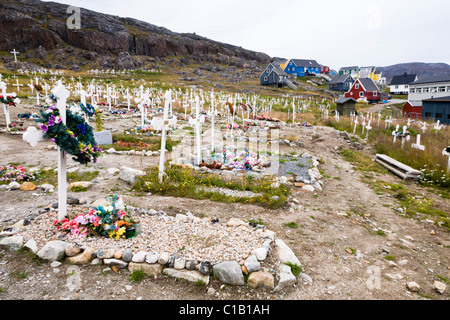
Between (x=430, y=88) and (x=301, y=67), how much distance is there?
58320mm

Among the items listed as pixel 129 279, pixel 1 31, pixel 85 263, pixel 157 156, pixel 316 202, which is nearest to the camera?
pixel 129 279

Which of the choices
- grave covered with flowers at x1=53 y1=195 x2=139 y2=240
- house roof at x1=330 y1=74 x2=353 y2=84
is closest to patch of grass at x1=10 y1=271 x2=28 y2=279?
grave covered with flowers at x1=53 y1=195 x2=139 y2=240

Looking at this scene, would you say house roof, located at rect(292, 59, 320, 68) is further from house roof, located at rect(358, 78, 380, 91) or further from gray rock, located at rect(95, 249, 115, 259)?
gray rock, located at rect(95, 249, 115, 259)

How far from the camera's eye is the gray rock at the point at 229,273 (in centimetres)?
400

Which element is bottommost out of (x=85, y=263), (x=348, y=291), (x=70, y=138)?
(x=348, y=291)

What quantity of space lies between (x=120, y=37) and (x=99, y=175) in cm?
12482

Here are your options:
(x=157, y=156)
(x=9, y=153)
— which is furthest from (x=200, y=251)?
(x=9, y=153)

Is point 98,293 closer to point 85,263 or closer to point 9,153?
point 85,263

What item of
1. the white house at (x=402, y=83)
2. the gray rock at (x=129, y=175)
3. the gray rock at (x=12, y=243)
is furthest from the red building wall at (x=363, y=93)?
the gray rock at (x=12, y=243)

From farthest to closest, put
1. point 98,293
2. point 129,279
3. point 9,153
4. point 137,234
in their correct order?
1. point 9,153
2. point 137,234
3. point 129,279
4. point 98,293

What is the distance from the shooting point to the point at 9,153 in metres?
11.7

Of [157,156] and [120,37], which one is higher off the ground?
[120,37]

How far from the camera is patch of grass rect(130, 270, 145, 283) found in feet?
13.1

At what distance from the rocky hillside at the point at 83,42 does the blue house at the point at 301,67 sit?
32607mm
